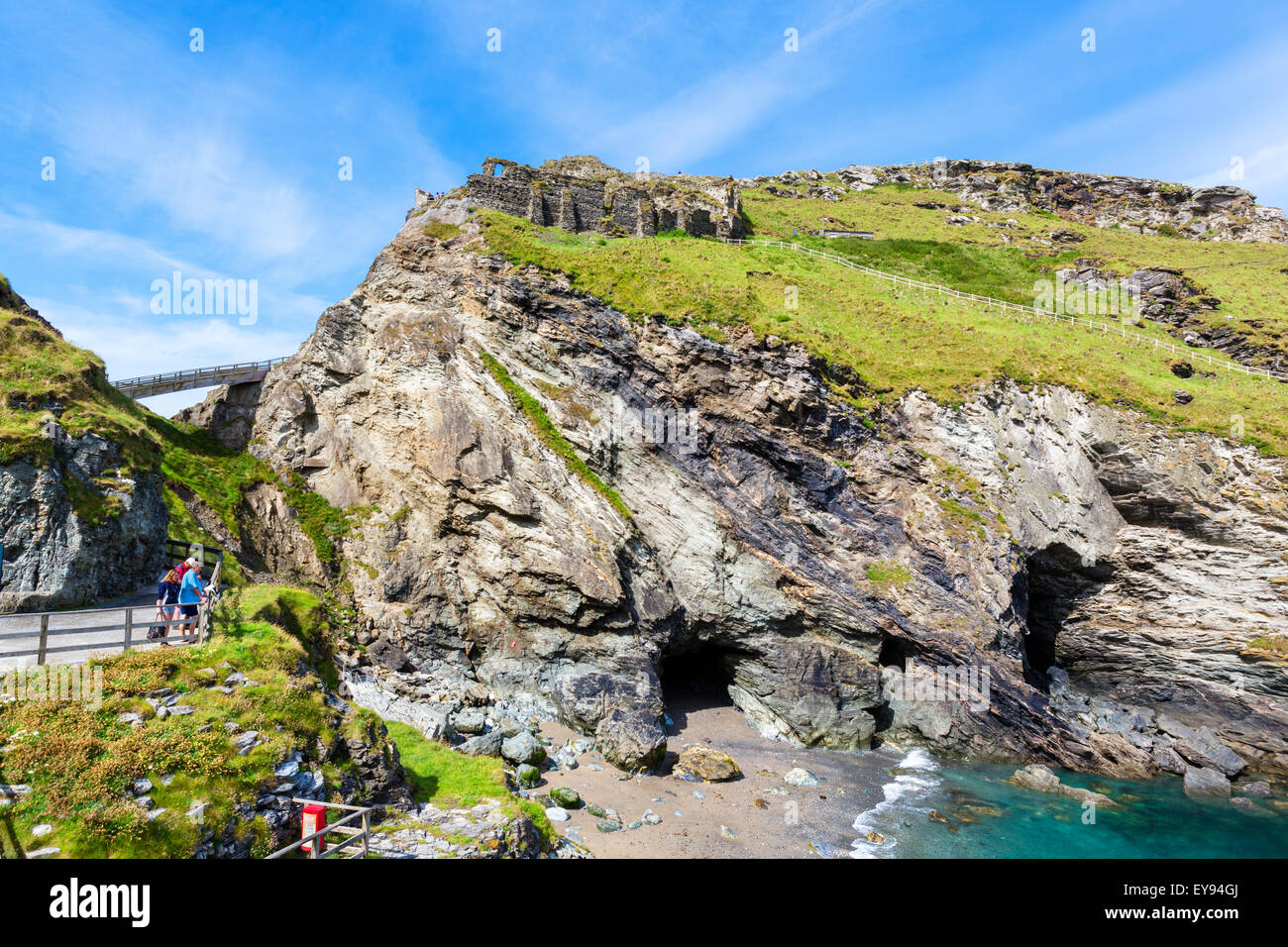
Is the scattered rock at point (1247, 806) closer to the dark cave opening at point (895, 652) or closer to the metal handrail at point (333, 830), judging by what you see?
the dark cave opening at point (895, 652)

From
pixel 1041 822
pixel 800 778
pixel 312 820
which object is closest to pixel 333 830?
pixel 312 820

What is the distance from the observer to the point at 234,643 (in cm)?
1430

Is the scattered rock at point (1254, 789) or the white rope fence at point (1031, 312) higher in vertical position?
the white rope fence at point (1031, 312)

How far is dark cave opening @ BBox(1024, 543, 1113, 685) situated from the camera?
102 feet

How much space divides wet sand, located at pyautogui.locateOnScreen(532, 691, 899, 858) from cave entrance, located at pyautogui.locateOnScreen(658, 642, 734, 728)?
2426mm

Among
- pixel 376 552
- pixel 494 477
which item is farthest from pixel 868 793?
pixel 376 552

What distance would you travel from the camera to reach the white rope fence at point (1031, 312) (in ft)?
133

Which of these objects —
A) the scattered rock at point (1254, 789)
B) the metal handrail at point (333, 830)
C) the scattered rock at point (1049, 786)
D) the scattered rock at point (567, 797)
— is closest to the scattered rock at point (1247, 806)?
the scattered rock at point (1254, 789)

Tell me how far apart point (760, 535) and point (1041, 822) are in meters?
15.4

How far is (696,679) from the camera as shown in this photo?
→ 3216cm

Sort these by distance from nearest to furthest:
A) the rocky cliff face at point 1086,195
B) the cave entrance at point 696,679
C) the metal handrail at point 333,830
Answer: the metal handrail at point 333,830, the cave entrance at point 696,679, the rocky cliff face at point 1086,195

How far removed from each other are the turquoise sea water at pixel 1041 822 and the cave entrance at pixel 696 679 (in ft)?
29.5
